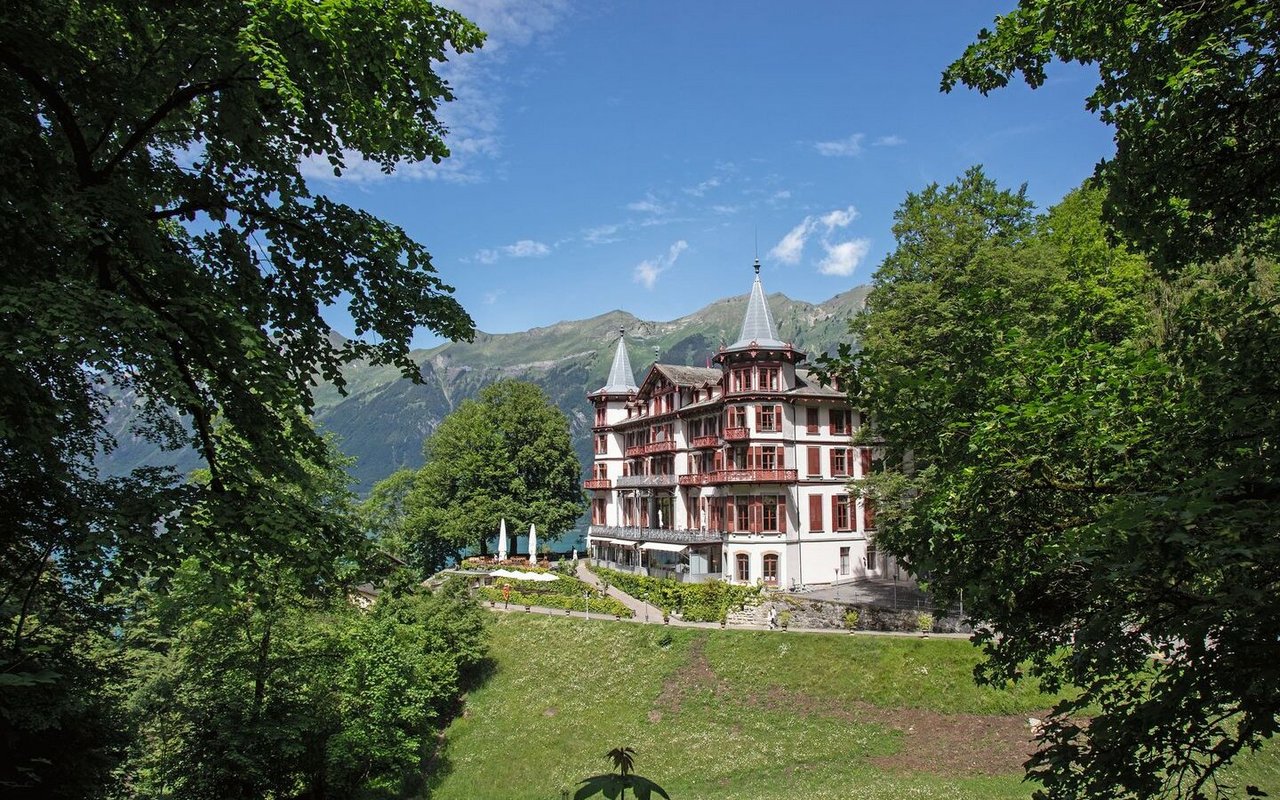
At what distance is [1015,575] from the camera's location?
7.34m

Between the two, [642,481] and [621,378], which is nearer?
[642,481]

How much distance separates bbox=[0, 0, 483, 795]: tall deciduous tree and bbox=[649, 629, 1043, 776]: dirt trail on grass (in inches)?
802

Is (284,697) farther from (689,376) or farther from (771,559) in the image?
(689,376)

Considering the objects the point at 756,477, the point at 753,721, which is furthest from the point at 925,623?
the point at 756,477

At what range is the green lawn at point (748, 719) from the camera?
2128 cm

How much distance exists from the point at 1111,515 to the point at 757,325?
127 feet

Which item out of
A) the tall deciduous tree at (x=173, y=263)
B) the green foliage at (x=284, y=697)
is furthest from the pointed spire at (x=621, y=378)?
the tall deciduous tree at (x=173, y=263)

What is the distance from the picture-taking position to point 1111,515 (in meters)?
5.45

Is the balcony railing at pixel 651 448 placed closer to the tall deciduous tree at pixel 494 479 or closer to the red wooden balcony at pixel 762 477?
the tall deciduous tree at pixel 494 479

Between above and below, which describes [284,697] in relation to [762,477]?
below

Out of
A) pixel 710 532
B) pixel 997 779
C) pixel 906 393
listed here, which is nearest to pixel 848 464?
pixel 710 532

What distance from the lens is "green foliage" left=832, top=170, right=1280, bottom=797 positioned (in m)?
4.62

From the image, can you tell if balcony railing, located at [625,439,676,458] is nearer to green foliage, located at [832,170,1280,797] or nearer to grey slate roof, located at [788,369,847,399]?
grey slate roof, located at [788,369,847,399]

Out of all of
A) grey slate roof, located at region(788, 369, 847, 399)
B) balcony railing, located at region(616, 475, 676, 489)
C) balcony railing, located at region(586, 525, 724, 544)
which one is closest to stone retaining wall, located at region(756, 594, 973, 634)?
balcony railing, located at region(586, 525, 724, 544)
